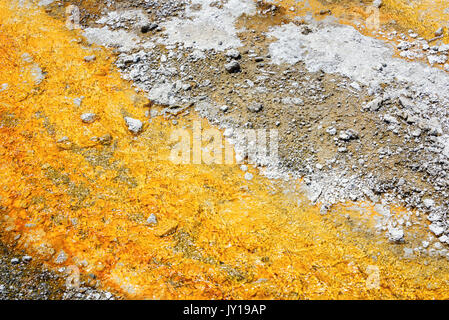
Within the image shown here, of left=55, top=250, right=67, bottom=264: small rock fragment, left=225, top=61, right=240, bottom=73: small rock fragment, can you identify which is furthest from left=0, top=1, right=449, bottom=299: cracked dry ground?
left=225, top=61, right=240, bottom=73: small rock fragment

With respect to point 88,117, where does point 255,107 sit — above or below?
above

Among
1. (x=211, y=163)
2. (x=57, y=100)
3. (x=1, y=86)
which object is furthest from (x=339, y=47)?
(x=1, y=86)

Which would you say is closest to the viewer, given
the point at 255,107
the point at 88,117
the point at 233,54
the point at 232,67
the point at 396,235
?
the point at 396,235

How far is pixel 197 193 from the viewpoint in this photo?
4969 millimetres

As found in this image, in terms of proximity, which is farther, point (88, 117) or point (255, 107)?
point (88, 117)

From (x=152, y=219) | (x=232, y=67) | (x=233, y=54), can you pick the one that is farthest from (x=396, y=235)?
(x=233, y=54)

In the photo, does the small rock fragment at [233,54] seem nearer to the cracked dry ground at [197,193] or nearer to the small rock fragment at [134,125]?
the cracked dry ground at [197,193]

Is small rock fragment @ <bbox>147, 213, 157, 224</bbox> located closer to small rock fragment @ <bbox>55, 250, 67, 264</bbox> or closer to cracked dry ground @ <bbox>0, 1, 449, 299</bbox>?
cracked dry ground @ <bbox>0, 1, 449, 299</bbox>

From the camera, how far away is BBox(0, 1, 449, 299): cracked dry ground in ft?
13.6

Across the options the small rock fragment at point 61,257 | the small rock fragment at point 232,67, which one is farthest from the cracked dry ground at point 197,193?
the small rock fragment at point 232,67

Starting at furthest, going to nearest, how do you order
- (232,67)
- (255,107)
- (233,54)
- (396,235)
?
1. (233,54)
2. (232,67)
3. (255,107)
4. (396,235)

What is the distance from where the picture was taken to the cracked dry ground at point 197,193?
415 centimetres

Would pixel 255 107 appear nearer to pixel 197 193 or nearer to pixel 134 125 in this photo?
pixel 197 193
